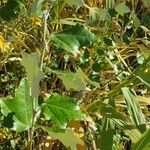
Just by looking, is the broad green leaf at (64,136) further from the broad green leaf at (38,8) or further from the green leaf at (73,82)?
the broad green leaf at (38,8)

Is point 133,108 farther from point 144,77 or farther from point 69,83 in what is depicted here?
point 69,83

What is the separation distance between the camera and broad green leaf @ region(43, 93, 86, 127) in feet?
2.53

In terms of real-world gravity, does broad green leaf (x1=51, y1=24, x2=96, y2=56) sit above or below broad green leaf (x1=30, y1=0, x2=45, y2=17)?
below

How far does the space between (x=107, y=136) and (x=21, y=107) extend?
0.52 meters

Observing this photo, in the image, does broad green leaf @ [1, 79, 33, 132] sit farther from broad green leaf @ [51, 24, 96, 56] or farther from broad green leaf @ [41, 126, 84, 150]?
broad green leaf @ [51, 24, 96, 56]

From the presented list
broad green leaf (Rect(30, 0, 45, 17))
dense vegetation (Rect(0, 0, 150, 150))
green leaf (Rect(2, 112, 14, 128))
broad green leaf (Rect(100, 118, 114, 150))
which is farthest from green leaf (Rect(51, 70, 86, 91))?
broad green leaf (Rect(100, 118, 114, 150))

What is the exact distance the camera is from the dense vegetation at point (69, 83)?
2.53 ft

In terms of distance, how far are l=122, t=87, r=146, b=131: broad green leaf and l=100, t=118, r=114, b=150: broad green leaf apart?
0.23 ft

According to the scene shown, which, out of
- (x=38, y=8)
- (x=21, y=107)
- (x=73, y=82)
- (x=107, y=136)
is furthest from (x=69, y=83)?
(x=107, y=136)

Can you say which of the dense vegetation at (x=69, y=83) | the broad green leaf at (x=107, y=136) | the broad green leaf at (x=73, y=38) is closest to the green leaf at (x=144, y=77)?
the dense vegetation at (x=69, y=83)

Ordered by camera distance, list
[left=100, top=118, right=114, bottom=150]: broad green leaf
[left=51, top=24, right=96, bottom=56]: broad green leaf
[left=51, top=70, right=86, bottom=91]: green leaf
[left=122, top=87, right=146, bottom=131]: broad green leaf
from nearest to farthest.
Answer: [left=51, top=70, right=86, bottom=91]: green leaf
[left=51, top=24, right=96, bottom=56]: broad green leaf
[left=100, top=118, right=114, bottom=150]: broad green leaf
[left=122, top=87, right=146, bottom=131]: broad green leaf

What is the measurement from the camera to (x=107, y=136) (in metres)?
1.25

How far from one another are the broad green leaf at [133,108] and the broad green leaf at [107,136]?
0.07 meters

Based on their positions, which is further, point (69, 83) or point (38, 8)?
point (38, 8)
